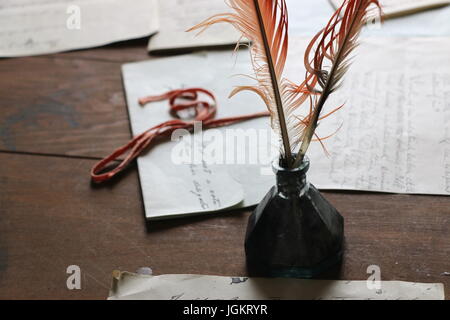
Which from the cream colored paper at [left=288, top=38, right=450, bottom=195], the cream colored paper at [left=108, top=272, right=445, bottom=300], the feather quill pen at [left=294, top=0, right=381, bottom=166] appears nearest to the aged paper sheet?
the cream colored paper at [left=288, top=38, right=450, bottom=195]

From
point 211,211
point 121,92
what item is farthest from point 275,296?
point 121,92

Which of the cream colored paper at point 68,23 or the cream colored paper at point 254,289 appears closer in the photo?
the cream colored paper at point 254,289

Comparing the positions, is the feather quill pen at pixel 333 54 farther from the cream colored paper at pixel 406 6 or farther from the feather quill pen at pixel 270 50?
the cream colored paper at pixel 406 6

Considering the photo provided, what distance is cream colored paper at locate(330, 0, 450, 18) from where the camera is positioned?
1.25 metres

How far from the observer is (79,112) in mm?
1120

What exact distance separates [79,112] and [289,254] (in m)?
0.51

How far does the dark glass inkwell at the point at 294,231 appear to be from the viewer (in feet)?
2.44

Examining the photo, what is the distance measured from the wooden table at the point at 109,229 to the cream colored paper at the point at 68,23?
0.89 feet

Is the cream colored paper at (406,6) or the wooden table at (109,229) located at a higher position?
the cream colored paper at (406,6)

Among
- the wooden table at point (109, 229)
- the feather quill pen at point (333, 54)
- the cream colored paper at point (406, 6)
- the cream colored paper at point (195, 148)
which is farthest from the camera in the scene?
the cream colored paper at point (406, 6)

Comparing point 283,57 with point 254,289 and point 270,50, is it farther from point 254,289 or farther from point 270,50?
point 254,289

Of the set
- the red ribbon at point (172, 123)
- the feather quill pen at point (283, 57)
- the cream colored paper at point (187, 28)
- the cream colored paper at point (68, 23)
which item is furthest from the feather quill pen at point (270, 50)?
the cream colored paper at point (68, 23)
